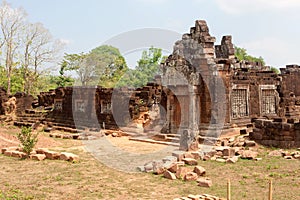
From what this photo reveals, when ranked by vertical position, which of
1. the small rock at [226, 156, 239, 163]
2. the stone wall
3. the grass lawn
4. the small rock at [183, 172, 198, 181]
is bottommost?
the grass lawn

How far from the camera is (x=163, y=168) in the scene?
936 cm

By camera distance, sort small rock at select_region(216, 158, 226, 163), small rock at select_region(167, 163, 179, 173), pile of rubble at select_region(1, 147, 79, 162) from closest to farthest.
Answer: small rock at select_region(167, 163, 179, 173) → small rock at select_region(216, 158, 226, 163) → pile of rubble at select_region(1, 147, 79, 162)

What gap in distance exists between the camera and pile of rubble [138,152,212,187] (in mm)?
8305

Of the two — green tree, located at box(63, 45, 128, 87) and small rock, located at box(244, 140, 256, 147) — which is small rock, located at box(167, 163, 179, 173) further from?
green tree, located at box(63, 45, 128, 87)

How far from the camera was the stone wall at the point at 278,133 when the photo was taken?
12562 millimetres

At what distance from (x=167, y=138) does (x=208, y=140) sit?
2349mm

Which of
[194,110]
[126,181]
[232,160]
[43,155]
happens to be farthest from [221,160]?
[43,155]

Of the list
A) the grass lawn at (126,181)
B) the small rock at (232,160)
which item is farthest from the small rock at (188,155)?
A: the small rock at (232,160)

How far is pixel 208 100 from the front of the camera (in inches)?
572

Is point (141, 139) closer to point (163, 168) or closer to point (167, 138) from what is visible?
point (167, 138)

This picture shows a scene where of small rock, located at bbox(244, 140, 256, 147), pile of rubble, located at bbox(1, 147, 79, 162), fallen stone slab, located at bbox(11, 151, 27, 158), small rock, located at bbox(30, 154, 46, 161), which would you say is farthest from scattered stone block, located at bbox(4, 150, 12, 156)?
small rock, located at bbox(244, 140, 256, 147)

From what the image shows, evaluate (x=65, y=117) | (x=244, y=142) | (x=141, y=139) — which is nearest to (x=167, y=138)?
(x=141, y=139)

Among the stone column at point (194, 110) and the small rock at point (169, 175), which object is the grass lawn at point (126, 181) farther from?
the stone column at point (194, 110)

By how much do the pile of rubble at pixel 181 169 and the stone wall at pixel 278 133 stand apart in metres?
3.64
